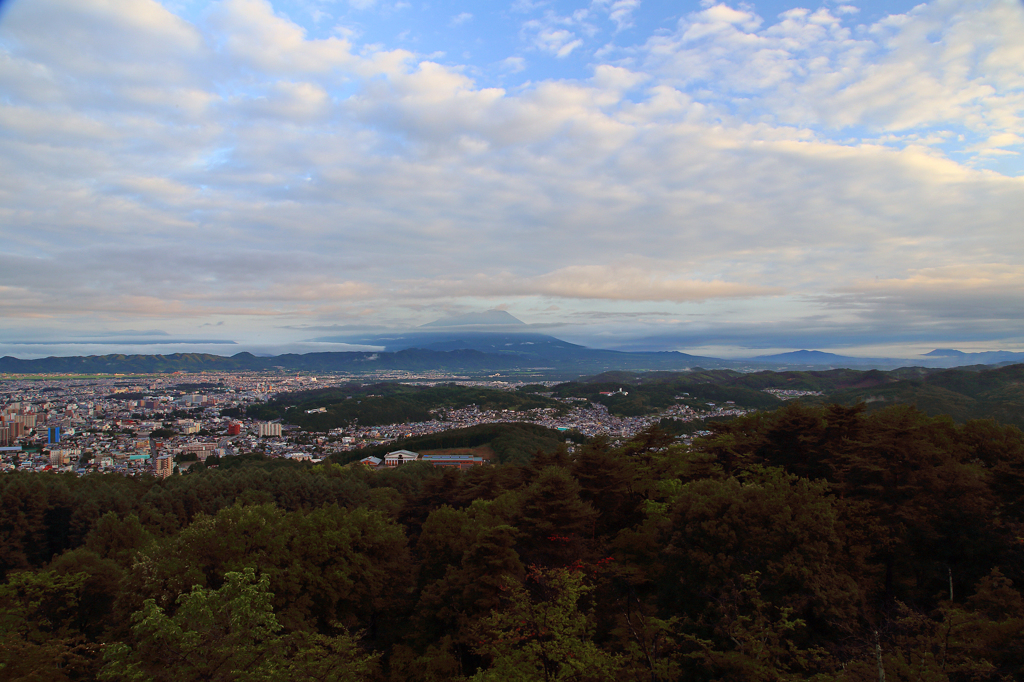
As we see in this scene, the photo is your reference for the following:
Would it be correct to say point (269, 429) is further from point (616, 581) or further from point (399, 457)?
point (616, 581)

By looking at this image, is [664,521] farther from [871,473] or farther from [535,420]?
[535,420]

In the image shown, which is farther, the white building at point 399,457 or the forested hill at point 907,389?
the white building at point 399,457

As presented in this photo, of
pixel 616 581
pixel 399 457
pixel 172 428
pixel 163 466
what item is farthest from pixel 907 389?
pixel 172 428

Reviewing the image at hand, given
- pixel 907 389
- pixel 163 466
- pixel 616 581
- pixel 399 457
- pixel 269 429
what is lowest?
pixel 399 457

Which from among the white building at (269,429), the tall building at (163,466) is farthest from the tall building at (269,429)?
the tall building at (163,466)

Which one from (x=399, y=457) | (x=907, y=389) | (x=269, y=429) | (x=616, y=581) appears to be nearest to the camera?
(x=616, y=581)

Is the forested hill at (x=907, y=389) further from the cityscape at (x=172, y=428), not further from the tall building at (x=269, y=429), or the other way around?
the tall building at (x=269, y=429)

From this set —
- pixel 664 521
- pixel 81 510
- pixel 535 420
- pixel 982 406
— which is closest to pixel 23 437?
pixel 81 510

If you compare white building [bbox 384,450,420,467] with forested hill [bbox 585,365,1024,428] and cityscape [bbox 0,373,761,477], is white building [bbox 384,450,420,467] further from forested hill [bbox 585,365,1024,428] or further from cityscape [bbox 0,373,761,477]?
forested hill [bbox 585,365,1024,428]

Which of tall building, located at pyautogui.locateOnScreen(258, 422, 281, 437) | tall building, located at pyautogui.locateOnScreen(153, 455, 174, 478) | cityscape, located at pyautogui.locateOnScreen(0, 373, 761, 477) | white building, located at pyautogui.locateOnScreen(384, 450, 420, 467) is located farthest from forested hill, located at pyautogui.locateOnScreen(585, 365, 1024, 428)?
tall building, located at pyautogui.locateOnScreen(258, 422, 281, 437)
